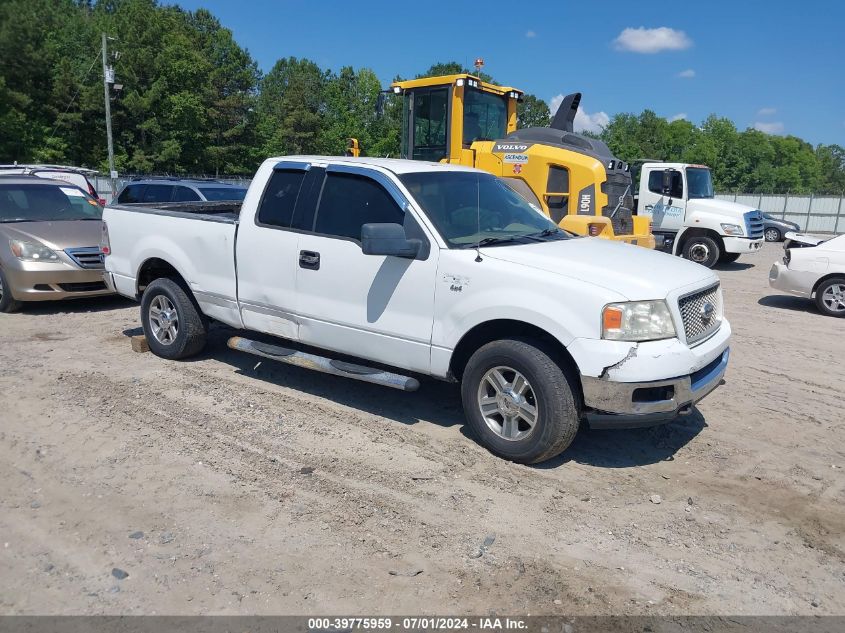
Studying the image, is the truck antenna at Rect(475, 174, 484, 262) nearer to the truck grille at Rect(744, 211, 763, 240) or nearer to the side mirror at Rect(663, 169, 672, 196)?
the side mirror at Rect(663, 169, 672, 196)

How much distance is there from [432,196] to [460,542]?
2.70 meters

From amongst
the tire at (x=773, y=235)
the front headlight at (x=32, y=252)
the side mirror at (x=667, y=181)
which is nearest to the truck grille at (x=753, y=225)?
the side mirror at (x=667, y=181)

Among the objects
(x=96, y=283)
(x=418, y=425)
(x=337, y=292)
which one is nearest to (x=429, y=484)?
(x=418, y=425)

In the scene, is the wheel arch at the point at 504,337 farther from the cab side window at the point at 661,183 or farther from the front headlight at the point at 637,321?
the cab side window at the point at 661,183

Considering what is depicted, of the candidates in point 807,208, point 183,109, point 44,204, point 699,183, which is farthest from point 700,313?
point 183,109

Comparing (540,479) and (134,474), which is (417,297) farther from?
(134,474)

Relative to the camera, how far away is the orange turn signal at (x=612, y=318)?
4176mm

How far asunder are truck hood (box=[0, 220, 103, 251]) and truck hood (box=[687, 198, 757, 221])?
521 inches

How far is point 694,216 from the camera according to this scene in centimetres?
1612

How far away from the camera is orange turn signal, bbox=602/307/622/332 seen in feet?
13.7

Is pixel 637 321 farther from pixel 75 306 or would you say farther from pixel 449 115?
pixel 75 306

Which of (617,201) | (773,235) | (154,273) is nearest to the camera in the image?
(154,273)

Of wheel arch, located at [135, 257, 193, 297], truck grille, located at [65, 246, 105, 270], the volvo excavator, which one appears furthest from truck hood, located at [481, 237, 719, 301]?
truck grille, located at [65, 246, 105, 270]

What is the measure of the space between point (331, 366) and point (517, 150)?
708cm
